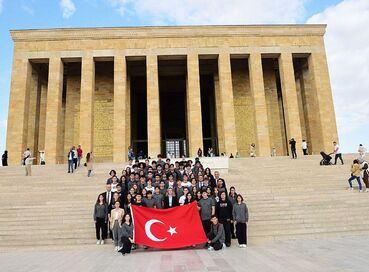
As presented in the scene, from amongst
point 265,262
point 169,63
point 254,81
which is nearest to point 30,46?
point 169,63

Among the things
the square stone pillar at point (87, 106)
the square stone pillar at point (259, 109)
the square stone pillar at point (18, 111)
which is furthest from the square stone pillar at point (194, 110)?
the square stone pillar at point (18, 111)

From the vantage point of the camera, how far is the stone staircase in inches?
330

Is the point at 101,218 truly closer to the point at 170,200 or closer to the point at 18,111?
the point at 170,200

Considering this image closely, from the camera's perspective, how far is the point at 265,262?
18.2 feet

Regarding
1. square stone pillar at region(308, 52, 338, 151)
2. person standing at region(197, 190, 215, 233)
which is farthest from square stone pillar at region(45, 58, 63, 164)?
square stone pillar at region(308, 52, 338, 151)

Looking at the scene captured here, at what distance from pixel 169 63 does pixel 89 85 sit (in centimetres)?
778

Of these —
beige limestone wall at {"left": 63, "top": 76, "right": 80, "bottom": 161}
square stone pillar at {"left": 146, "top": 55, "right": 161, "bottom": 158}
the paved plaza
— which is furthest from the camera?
beige limestone wall at {"left": 63, "top": 76, "right": 80, "bottom": 161}

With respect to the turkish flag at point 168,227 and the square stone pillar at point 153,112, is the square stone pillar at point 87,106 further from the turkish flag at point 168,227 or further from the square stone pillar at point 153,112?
the turkish flag at point 168,227

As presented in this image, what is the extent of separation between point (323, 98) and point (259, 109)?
5.79 metres

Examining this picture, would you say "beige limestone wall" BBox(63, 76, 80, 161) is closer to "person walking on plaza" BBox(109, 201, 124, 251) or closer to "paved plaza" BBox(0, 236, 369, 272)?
"paved plaza" BBox(0, 236, 369, 272)

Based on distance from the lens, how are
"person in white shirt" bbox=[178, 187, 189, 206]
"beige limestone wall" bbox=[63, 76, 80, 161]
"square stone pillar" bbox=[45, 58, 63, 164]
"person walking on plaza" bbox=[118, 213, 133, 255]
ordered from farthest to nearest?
"beige limestone wall" bbox=[63, 76, 80, 161], "square stone pillar" bbox=[45, 58, 63, 164], "person in white shirt" bbox=[178, 187, 189, 206], "person walking on plaza" bbox=[118, 213, 133, 255]

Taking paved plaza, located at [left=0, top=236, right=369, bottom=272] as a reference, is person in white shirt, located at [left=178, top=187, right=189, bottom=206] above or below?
above

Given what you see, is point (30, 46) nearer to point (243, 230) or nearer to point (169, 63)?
point (169, 63)

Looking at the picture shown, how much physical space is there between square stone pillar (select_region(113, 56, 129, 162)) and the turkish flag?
16.2 metres
